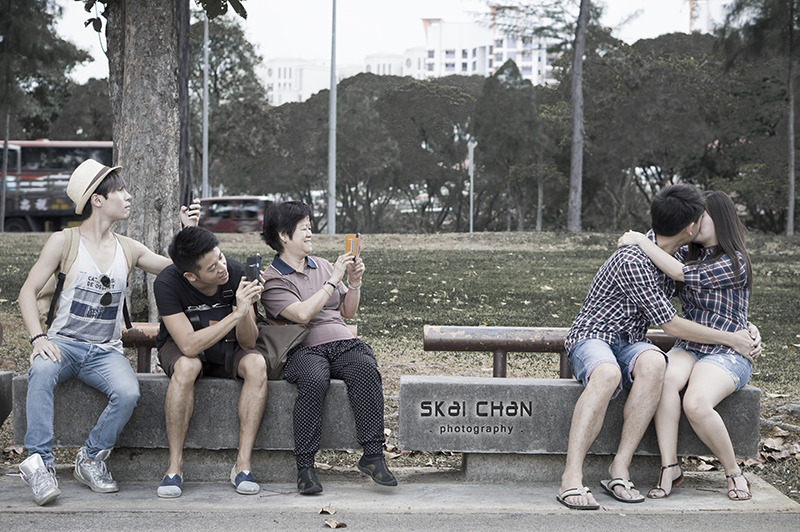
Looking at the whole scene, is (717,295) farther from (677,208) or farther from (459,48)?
(459,48)

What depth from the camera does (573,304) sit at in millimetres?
10414

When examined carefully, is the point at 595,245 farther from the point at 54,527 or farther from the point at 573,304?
the point at 54,527

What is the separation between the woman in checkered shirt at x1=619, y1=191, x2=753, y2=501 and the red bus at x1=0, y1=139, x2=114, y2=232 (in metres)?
27.4

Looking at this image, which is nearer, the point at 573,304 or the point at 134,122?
the point at 134,122

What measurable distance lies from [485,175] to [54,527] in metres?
37.9

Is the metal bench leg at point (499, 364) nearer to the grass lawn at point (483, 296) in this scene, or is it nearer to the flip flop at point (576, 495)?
the grass lawn at point (483, 296)

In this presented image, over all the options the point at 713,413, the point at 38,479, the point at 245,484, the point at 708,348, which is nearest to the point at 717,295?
the point at 708,348

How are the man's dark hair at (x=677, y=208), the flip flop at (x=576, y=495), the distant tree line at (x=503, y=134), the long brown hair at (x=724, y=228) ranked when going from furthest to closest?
the distant tree line at (x=503, y=134) < the long brown hair at (x=724, y=228) < the man's dark hair at (x=677, y=208) < the flip flop at (x=576, y=495)

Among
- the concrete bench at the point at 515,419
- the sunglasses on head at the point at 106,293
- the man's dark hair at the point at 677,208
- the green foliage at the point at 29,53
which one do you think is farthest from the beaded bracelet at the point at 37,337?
the green foliage at the point at 29,53

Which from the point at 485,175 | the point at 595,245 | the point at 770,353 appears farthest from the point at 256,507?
the point at 485,175

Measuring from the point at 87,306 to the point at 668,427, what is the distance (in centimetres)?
267

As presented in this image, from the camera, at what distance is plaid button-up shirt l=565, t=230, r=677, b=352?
12.6ft

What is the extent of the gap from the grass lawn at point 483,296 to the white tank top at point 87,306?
3.23 ft

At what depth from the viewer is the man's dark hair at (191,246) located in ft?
12.4
